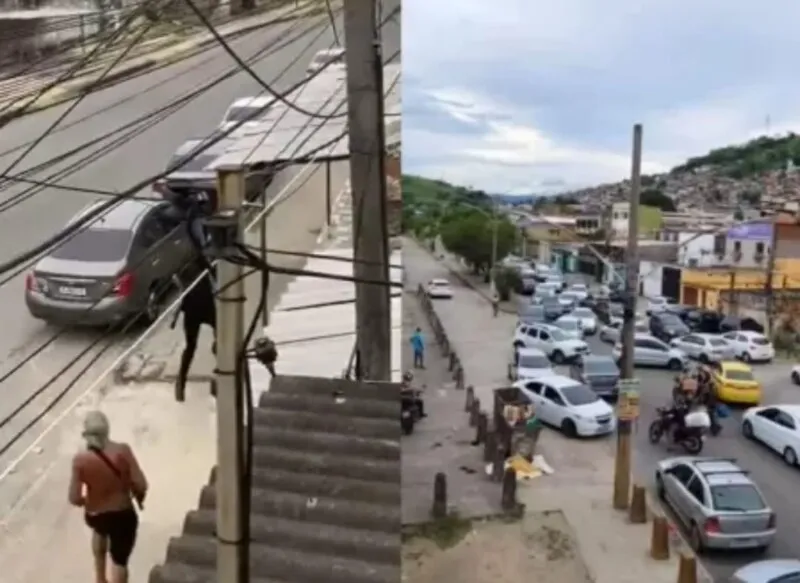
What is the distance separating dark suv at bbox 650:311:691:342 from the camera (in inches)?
40.4

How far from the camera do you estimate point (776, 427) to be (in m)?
1.01

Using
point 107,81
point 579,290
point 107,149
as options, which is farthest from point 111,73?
point 579,290

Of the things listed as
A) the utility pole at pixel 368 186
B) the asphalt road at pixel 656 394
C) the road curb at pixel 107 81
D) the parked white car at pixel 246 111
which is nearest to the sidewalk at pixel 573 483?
the asphalt road at pixel 656 394

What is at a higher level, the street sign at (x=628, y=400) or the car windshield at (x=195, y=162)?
the car windshield at (x=195, y=162)

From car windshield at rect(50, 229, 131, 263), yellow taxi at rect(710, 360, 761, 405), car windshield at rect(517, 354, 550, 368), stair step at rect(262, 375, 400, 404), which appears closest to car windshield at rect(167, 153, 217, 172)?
car windshield at rect(50, 229, 131, 263)

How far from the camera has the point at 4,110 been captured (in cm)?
141

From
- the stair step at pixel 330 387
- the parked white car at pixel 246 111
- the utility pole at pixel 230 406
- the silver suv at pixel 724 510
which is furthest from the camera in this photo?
the parked white car at pixel 246 111

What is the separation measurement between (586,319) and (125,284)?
645 mm

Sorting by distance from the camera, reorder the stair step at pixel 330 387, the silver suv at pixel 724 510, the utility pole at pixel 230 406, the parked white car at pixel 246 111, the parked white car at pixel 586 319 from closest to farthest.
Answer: the utility pole at pixel 230 406, the silver suv at pixel 724 510, the parked white car at pixel 586 319, the stair step at pixel 330 387, the parked white car at pixel 246 111

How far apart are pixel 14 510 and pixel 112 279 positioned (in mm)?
343

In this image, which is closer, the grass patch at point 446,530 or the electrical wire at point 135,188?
the grass patch at point 446,530

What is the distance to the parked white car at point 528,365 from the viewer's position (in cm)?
113

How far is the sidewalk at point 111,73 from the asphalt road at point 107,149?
2cm

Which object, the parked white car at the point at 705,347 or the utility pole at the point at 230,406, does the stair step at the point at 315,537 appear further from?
the parked white car at the point at 705,347
